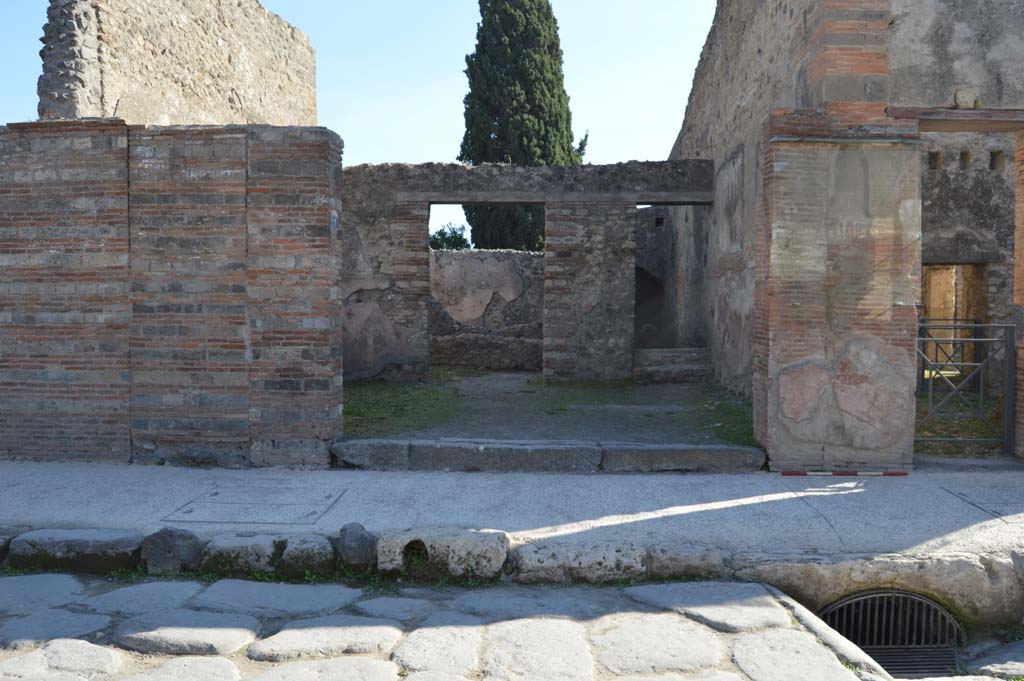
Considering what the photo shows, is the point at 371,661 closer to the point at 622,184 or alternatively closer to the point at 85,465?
the point at 85,465

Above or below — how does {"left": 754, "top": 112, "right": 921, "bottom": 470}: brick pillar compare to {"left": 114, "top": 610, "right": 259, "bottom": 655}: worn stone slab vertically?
above

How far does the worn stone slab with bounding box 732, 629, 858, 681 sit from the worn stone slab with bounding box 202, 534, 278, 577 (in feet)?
7.82

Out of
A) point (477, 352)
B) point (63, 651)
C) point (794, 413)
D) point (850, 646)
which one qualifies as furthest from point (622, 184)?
point (63, 651)

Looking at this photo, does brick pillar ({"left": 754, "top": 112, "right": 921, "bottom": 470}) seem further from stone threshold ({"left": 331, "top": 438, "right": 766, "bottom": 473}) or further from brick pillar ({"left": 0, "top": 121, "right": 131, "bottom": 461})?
brick pillar ({"left": 0, "top": 121, "right": 131, "bottom": 461})

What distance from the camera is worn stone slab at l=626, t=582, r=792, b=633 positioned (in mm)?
3500

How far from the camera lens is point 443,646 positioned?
129 inches

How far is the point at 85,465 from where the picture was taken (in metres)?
6.02

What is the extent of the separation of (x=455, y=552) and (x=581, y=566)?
0.66 meters

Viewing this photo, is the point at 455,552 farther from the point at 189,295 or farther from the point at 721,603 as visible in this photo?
the point at 189,295

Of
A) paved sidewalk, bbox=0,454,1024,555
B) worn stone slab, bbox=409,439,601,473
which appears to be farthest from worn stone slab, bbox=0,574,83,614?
worn stone slab, bbox=409,439,601,473

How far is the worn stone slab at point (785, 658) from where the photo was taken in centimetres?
302

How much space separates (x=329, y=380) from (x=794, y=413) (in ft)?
11.7

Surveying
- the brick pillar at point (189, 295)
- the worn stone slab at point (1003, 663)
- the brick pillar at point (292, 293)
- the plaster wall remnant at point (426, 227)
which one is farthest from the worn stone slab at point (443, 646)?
the plaster wall remnant at point (426, 227)

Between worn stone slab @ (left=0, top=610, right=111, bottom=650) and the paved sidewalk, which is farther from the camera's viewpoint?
the paved sidewalk
